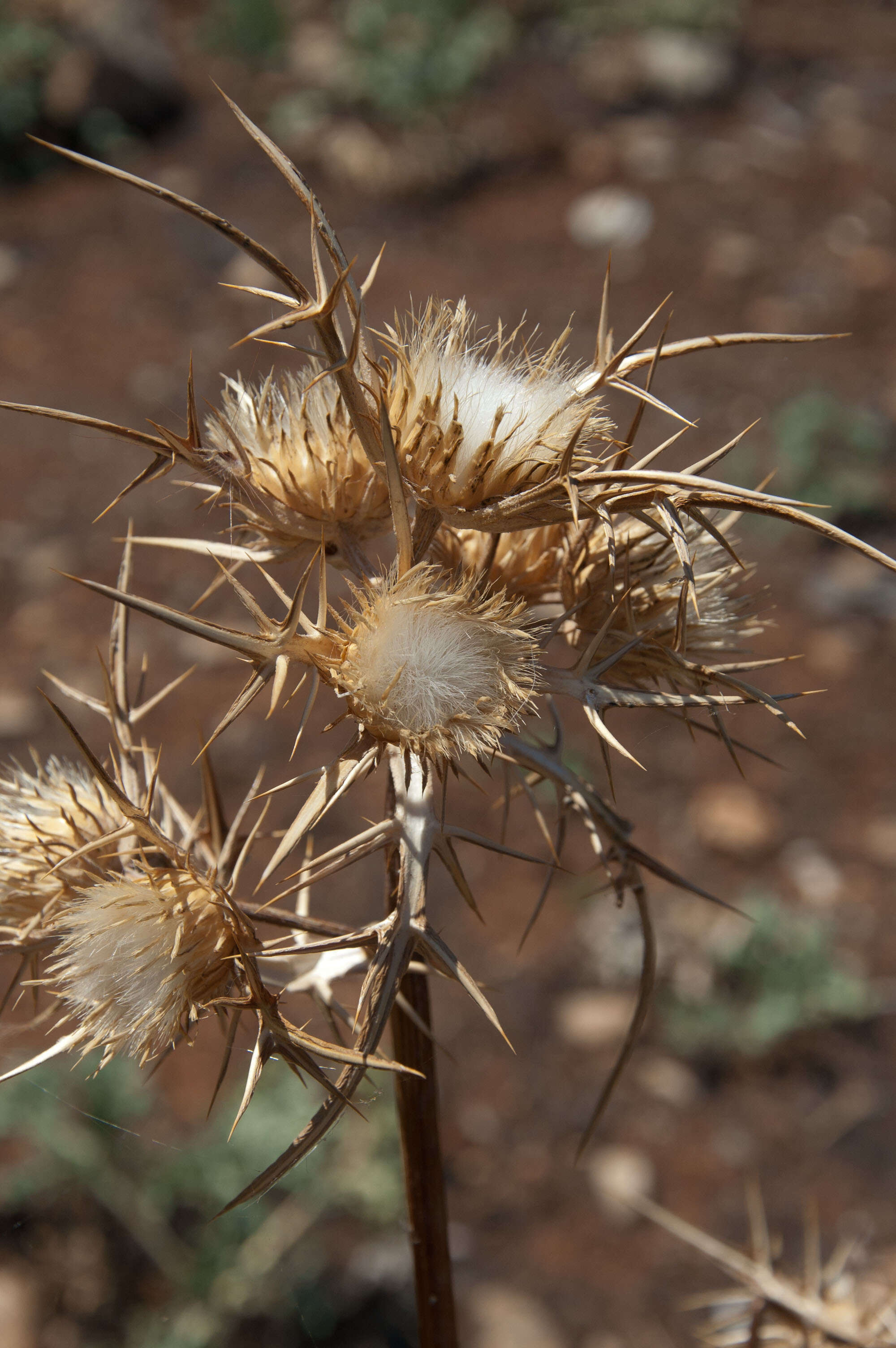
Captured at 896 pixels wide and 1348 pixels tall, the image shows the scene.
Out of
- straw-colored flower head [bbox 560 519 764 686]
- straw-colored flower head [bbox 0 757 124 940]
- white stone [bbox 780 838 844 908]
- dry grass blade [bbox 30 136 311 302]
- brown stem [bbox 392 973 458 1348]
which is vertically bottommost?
brown stem [bbox 392 973 458 1348]

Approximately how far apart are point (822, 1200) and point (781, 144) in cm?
465

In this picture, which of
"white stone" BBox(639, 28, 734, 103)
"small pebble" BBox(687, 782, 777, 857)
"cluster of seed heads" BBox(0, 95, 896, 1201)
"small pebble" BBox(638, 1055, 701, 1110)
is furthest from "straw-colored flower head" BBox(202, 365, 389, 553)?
"white stone" BBox(639, 28, 734, 103)

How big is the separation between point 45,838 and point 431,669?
15.8 inches

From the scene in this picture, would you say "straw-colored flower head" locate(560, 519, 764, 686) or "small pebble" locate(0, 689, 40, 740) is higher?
"small pebble" locate(0, 689, 40, 740)

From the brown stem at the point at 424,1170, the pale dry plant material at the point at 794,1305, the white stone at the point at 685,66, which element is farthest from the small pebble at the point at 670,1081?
the white stone at the point at 685,66

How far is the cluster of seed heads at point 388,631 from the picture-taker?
62 cm

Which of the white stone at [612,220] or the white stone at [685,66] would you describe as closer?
the white stone at [612,220]

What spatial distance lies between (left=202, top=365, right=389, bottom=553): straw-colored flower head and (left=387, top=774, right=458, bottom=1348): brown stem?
20cm

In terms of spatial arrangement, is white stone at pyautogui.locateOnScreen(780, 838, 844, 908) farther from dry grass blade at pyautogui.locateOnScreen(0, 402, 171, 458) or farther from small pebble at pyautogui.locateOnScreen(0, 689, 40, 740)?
dry grass blade at pyautogui.locateOnScreen(0, 402, 171, 458)

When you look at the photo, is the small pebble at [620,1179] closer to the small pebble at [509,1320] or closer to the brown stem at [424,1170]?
the small pebble at [509,1320]

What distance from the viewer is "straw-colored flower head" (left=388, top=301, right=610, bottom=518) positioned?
0.67m

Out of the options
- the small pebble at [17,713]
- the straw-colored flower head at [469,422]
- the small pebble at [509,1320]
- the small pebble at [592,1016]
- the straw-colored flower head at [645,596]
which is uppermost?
the small pebble at [17,713]

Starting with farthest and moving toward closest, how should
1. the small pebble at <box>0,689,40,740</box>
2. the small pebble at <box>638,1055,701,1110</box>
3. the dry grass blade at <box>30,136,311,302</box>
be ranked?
the small pebble at <box>0,689,40,740</box>
the small pebble at <box>638,1055,701,1110</box>
the dry grass blade at <box>30,136,311,302</box>

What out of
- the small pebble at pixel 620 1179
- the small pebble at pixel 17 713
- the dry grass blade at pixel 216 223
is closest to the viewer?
the dry grass blade at pixel 216 223
